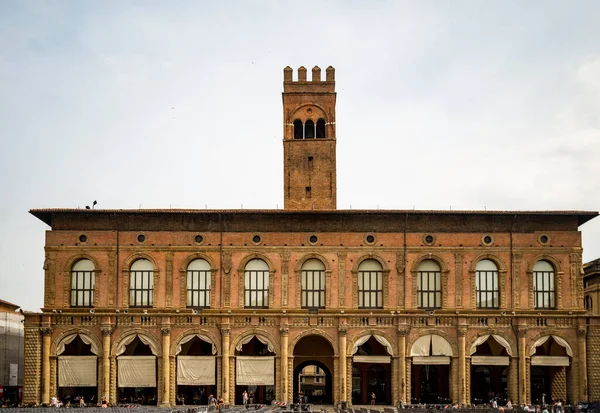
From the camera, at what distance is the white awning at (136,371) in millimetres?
66000

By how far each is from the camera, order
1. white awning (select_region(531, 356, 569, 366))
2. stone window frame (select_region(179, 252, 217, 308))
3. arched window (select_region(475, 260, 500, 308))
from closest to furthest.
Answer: white awning (select_region(531, 356, 569, 366)) < stone window frame (select_region(179, 252, 217, 308)) < arched window (select_region(475, 260, 500, 308))

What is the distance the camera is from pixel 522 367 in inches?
2601

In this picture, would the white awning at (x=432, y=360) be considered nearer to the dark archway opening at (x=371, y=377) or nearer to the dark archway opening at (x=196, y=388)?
the dark archway opening at (x=371, y=377)

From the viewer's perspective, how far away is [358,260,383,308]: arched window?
68438mm

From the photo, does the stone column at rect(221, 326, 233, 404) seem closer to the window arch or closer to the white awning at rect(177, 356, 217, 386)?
the white awning at rect(177, 356, 217, 386)

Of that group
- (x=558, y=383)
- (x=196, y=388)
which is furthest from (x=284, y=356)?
(x=558, y=383)

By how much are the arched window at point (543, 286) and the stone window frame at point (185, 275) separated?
2330 centimetres

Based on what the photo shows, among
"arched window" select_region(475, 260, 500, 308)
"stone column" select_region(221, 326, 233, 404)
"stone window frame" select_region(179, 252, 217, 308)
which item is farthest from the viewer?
"arched window" select_region(475, 260, 500, 308)

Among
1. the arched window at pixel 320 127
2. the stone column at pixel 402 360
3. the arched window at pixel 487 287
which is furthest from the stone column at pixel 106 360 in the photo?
the arched window at pixel 487 287

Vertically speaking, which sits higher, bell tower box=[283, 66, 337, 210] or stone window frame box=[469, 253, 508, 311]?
bell tower box=[283, 66, 337, 210]

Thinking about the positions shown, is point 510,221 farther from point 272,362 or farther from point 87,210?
point 87,210

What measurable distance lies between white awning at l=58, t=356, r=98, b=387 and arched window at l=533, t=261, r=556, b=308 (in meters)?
31.9

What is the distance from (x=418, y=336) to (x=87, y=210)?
83.3ft

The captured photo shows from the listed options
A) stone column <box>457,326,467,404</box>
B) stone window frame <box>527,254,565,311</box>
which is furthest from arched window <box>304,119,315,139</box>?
stone column <box>457,326,467,404</box>
